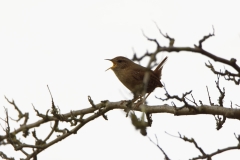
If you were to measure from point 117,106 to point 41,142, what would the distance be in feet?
3.51

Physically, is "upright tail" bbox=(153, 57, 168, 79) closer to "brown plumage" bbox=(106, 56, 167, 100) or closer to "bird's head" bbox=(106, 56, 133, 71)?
"brown plumage" bbox=(106, 56, 167, 100)

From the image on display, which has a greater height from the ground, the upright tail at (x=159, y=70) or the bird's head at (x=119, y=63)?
the bird's head at (x=119, y=63)

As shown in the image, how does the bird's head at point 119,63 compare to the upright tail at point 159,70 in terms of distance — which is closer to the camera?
the upright tail at point 159,70

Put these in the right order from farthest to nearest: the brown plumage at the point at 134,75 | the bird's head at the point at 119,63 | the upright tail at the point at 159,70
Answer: the bird's head at the point at 119,63 → the upright tail at the point at 159,70 → the brown plumage at the point at 134,75

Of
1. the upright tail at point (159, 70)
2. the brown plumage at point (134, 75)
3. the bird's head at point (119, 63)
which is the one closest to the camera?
the brown plumage at point (134, 75)

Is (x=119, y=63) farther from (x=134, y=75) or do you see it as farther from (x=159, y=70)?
(x=159, y=70)

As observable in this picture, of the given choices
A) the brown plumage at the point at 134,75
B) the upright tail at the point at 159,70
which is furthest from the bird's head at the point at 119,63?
the upright tail at the point at 159,70

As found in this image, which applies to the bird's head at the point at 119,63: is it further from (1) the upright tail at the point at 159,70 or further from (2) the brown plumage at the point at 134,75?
(1) the upright tail at the point at 159,70

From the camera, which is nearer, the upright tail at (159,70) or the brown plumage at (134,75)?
the brown plumage at (134,75)

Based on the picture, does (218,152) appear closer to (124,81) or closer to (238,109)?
(238,109)

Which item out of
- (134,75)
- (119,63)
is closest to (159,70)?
(134,75)

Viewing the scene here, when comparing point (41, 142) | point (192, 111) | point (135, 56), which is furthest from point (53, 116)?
point (135, 56)

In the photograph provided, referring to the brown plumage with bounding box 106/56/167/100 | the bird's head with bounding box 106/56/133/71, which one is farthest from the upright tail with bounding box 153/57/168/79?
the bird's head with bounding box 106/56/133/71

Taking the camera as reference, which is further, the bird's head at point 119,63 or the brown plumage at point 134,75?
the bird's head at point 119,63
